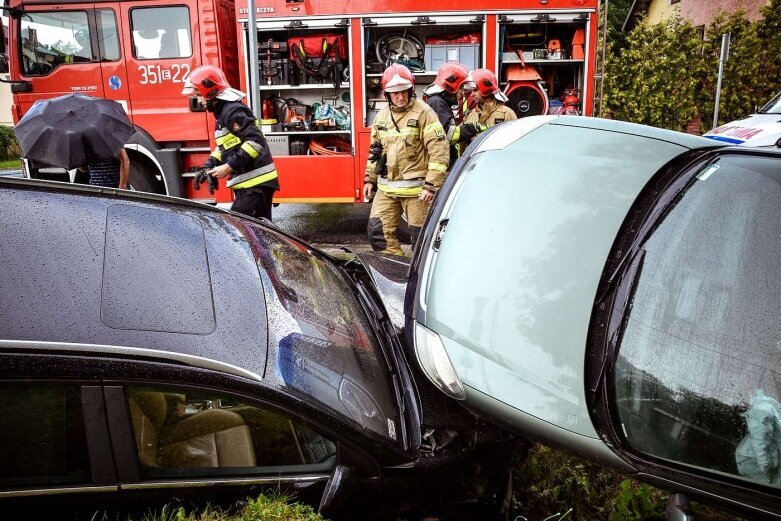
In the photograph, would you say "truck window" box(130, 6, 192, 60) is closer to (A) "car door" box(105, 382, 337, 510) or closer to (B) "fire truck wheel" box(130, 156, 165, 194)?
(B) "fire truck wheel" box(130, 156, 165, 194)

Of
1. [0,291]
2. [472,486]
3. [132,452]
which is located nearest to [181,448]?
[132,452]

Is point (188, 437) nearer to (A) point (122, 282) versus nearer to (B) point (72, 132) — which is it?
(A) point (122, 282)

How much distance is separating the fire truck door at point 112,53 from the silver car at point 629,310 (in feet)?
17.8

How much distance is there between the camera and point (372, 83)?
22.8 feet

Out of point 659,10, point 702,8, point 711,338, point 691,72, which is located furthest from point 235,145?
point 659,10

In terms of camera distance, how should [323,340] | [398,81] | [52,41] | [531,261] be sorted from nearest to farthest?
[323,340], [531,261], [398,81], [52,41]

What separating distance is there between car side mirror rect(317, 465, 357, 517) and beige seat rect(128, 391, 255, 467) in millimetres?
232

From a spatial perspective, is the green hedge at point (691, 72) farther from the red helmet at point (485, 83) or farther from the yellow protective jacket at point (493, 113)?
the red helmet at point (485, 83)

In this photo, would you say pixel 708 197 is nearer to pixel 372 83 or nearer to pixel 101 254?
pixel 101 254

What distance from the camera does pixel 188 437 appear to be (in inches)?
66.4

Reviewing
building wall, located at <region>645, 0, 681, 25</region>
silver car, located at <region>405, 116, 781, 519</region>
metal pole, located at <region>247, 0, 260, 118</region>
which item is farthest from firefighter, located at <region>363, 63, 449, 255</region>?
building wall, located at <region>645, 0, 681, 25</region>

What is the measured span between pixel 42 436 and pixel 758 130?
19.4ft

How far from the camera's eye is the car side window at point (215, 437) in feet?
5.31

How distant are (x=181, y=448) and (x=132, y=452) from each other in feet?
0.41
